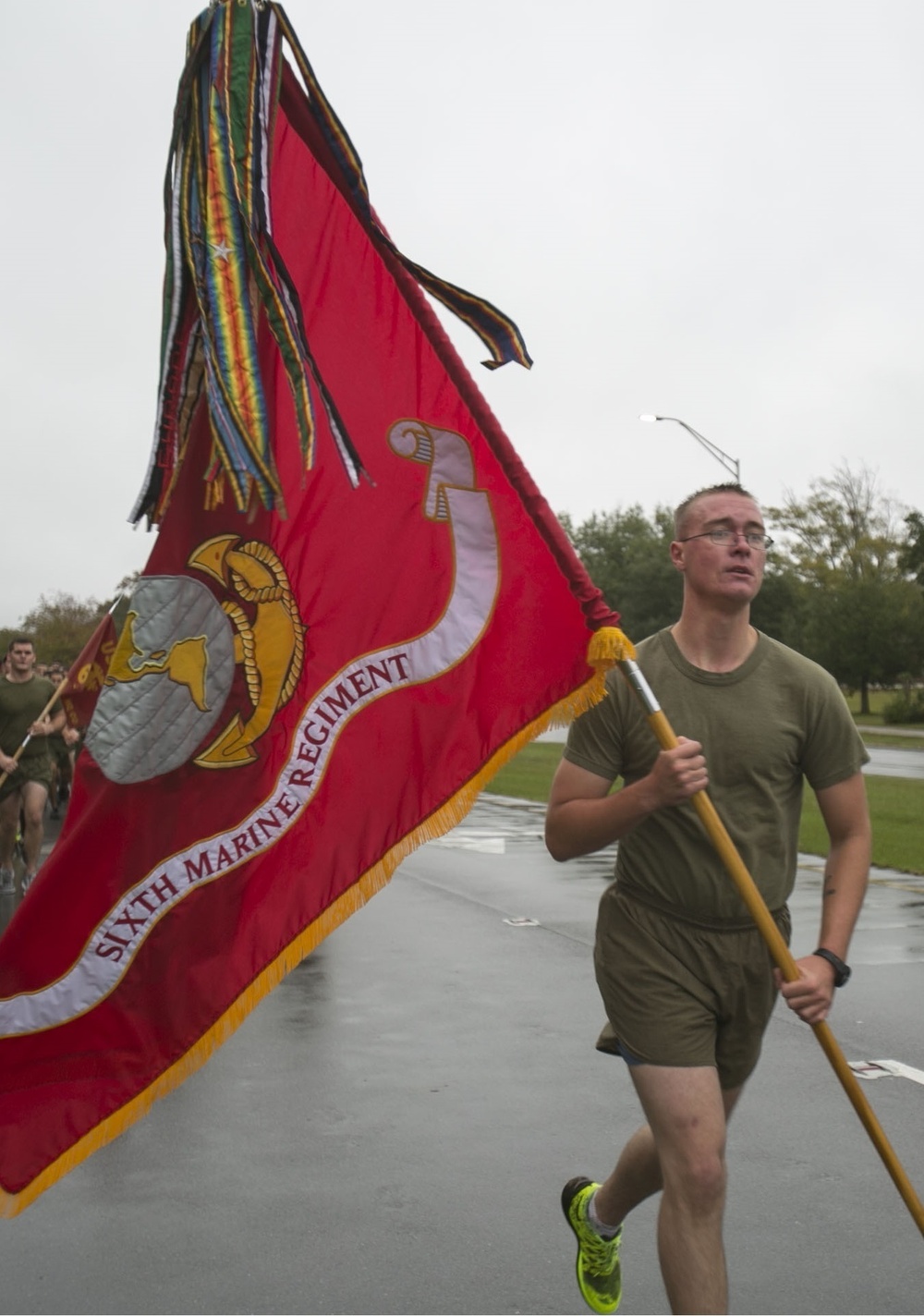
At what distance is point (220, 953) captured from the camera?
3.63 metres

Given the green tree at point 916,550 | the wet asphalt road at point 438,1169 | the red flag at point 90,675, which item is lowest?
the wet asphalt road at point 438,1169

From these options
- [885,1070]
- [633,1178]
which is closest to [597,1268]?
[633,1178]

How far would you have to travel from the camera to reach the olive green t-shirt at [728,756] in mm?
3623

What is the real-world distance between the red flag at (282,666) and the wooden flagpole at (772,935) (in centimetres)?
→ 34

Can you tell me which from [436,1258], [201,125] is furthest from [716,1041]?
[201,125]

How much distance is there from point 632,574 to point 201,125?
83.5 metres

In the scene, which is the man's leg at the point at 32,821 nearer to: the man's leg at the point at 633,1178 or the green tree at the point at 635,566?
the man's leg at the point at 633,1178

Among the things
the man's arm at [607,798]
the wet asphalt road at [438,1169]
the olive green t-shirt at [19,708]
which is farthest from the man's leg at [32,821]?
the man's arm at [607,798]

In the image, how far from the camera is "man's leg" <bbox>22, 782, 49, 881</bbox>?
11008 millimetres

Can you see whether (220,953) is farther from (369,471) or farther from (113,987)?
(369,471)

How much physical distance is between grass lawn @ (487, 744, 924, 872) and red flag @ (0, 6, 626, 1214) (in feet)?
25.9

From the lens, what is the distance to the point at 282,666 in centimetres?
375

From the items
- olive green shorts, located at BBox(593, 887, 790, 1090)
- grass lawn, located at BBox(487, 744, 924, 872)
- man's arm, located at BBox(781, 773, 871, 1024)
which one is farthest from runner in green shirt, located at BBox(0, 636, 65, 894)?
man's arm, located at BBox(781, 773, 871, 1024)

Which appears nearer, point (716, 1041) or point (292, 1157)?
point (716, 1041)
